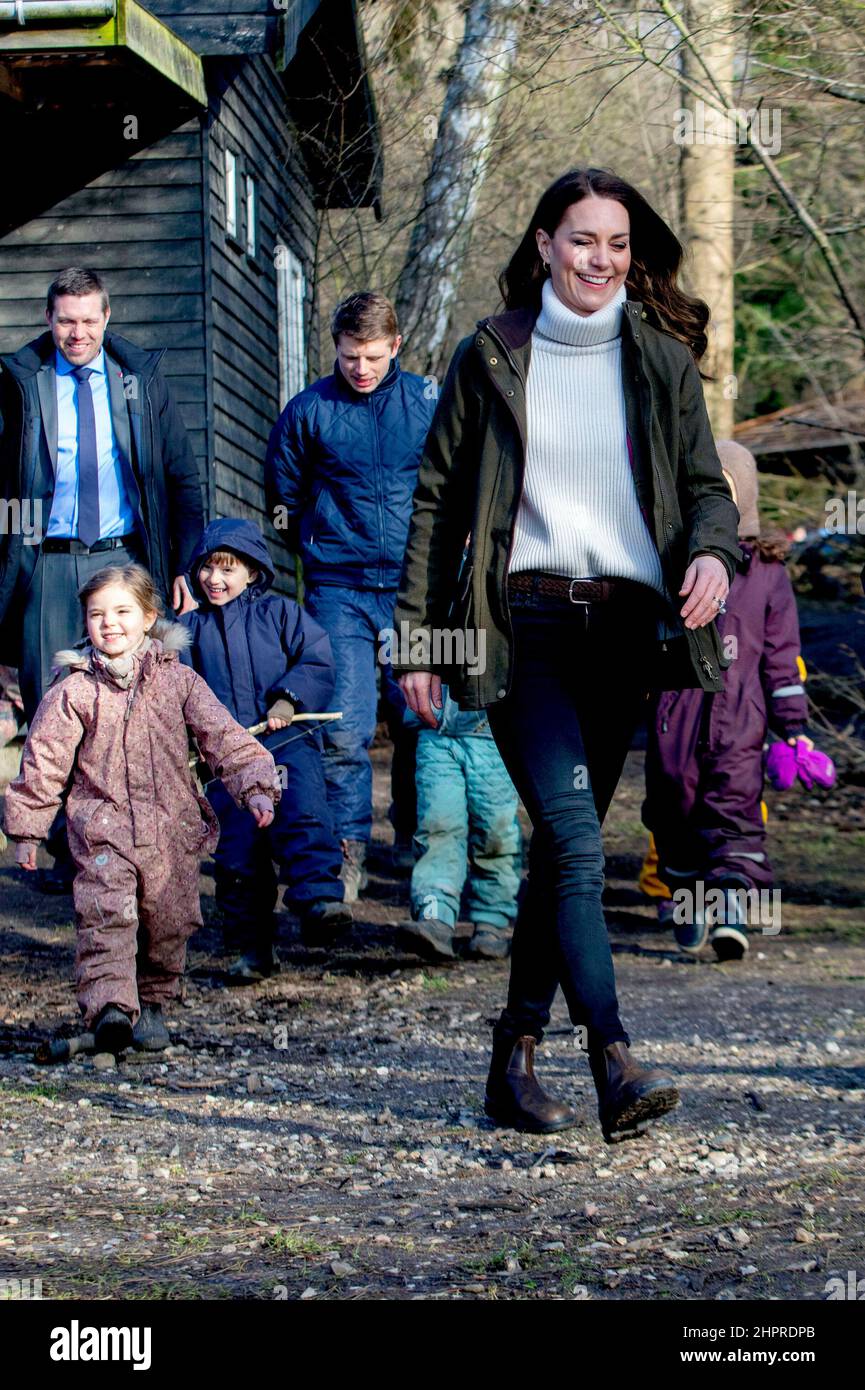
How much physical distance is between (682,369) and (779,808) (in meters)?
8.88

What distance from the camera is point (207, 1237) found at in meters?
3.49

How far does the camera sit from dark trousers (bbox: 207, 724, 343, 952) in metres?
6.36

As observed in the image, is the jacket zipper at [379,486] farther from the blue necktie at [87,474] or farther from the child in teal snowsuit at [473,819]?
the blue necktie at [87,474]

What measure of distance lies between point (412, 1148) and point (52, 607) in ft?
10.5

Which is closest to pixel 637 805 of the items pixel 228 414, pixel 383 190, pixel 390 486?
pixel 228 414

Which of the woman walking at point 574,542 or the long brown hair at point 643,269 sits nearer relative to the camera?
the woman walking at point 574,542

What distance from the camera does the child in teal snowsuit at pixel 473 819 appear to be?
686 centimetres

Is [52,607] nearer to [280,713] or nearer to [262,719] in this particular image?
[262,719]

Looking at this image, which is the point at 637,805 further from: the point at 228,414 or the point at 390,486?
the point at 390,486

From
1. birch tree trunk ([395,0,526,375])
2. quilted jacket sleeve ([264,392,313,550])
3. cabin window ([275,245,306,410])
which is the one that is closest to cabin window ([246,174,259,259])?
cabin window ([275,245,306,410])

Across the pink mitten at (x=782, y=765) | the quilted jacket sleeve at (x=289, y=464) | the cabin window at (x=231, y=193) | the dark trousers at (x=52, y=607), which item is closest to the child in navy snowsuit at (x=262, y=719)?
the dark trousers at (x=52, y=607)

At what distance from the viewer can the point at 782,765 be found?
712cm

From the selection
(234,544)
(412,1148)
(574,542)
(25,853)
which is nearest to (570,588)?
(574,542)

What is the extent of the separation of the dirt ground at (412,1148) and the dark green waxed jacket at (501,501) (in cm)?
110
